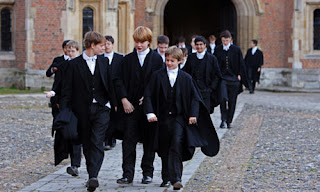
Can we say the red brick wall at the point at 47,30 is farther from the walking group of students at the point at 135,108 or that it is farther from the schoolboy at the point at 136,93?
the schoolboy at the point at 136,93

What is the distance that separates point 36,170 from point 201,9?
76.6 feet

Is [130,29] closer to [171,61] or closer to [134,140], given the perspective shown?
[134,140]

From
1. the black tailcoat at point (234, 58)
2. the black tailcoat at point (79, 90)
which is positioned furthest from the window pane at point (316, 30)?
the black tailcoat at point (79, 90)

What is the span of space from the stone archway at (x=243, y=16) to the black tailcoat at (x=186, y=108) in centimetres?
1574

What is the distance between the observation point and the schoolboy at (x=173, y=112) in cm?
627

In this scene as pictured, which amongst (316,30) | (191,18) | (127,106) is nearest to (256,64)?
(316,30)

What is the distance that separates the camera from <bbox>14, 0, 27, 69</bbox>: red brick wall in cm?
1950

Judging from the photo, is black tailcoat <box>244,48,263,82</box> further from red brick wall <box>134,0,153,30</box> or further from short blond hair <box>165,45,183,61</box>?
short blond hair <box>165,45,183,61</box>

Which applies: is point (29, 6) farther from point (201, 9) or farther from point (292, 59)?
point (201, 9)

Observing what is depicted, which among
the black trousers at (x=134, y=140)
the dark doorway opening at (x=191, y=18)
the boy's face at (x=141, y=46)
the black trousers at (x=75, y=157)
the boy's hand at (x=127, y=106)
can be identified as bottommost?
the black trousers at (x=75, y=157)

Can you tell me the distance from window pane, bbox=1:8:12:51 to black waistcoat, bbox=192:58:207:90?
38.9 feet

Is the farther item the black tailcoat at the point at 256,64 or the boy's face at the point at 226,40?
the black tailcoat at the point at 256,64

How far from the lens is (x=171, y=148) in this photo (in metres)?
6.27

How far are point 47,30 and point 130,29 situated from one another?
3284 mm
